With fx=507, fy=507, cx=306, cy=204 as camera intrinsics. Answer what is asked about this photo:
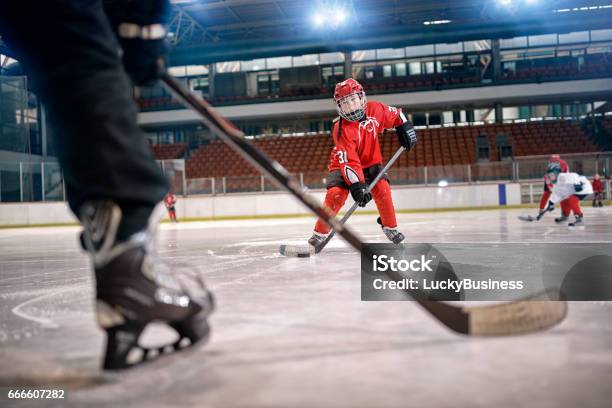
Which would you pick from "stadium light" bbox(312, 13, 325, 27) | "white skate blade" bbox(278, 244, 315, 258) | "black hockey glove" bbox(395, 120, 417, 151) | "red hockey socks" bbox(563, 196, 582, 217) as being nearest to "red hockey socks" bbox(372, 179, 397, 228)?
"black hockey glove" bbox(395, 120, 417, 151)

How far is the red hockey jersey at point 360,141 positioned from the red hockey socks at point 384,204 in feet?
0.70

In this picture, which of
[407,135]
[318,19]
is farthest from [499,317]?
[318,19]

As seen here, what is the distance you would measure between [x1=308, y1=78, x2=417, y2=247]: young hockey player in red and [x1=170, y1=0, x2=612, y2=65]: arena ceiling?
37.6 feet

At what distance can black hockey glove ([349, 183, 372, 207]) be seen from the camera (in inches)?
134

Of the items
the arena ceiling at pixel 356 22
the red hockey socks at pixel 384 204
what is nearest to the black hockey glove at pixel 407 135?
the red hockey socks at pixel 384 204

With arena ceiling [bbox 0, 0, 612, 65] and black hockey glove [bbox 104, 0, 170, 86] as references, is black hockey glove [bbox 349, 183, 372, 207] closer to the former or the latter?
black hockey glove [bbox 104, 0, 170, 86]

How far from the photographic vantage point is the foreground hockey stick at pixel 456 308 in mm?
1282

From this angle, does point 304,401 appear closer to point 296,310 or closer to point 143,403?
point 143,403

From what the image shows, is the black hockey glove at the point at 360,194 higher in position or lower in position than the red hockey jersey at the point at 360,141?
lower

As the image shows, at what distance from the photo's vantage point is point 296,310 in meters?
1.62

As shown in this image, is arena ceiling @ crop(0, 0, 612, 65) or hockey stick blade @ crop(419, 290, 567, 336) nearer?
hockey stick blade @ crop(419, 290, 567, 336)

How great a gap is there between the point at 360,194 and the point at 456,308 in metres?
2.09

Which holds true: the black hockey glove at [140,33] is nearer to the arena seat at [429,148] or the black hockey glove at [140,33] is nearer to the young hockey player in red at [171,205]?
the young hockey player in red at [171,205]

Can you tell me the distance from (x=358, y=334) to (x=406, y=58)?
21.9 m
